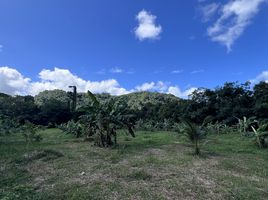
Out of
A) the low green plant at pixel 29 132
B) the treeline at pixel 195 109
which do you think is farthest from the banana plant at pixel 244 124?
the low green plant at pixel 29 132

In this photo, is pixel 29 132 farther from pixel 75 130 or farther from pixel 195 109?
pixel 195 109

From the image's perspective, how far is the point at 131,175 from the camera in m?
7.30

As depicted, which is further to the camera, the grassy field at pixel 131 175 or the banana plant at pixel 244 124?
the banana plant at pixel 244 124

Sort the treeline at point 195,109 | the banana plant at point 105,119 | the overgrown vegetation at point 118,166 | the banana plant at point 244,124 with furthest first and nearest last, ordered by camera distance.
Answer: the treeline at point 195,109 → the banana plant at point 244,124 → the banana plant at point 105,119 → the overgrown vegetation at point 118,166

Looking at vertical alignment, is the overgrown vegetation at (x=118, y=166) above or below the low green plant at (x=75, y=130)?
below

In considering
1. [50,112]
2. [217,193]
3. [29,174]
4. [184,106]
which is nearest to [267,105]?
[184,106]

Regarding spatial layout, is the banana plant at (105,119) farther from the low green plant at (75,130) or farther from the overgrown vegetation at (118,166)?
the low green plant at (75,130)

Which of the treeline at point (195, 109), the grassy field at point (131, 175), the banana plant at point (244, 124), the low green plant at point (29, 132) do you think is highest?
the treeline at point (195, 109)

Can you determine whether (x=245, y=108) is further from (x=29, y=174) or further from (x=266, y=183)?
(x=29, y=174)

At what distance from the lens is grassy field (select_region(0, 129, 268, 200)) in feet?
19.7

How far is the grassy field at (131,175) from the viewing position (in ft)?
19.7

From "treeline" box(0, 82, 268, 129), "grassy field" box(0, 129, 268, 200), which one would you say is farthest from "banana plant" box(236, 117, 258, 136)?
"grassy field" box(0, 129, 268, 200)

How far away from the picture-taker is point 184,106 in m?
29.1

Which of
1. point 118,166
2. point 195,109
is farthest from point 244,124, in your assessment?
point 118,166
